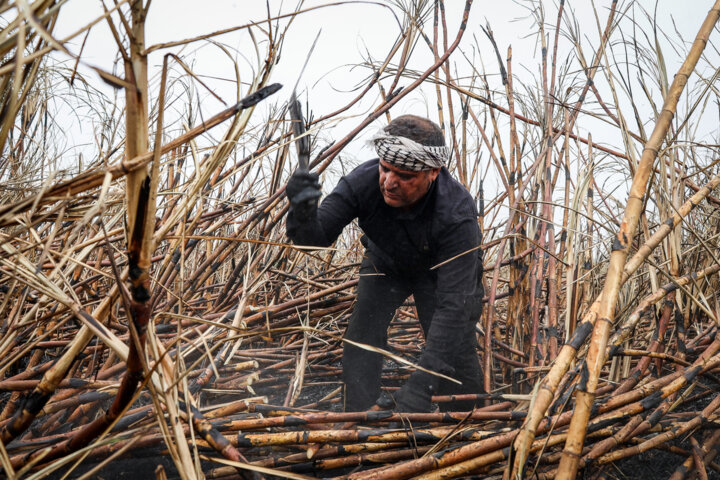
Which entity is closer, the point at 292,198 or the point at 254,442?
the point at 254,442

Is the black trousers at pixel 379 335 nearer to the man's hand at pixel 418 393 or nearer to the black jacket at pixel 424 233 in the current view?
the black jacket at pixel 424 233

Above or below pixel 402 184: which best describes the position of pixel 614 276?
below

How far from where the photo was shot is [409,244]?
7.50 ft

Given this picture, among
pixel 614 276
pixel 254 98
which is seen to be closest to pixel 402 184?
pixel 614 276

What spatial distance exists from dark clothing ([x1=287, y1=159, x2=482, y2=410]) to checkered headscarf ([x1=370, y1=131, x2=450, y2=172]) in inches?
7.9

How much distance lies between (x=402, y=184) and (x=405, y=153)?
0.43 ft

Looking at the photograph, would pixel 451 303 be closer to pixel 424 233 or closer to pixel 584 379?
pixel 424 233

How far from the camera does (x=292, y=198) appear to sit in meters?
1.85

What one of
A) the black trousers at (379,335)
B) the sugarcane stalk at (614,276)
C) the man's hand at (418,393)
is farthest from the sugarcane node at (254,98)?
the black trousers at (379,335)

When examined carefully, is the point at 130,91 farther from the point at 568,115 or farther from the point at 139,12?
the point at 568,115

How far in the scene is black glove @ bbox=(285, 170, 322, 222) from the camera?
1.77 metres

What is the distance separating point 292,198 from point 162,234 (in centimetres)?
109

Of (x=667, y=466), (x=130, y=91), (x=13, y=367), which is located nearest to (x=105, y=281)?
(x=13, y=367)

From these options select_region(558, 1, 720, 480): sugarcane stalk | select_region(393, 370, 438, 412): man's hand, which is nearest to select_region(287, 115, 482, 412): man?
select_region(393, 370, 438, 412): man's hand
